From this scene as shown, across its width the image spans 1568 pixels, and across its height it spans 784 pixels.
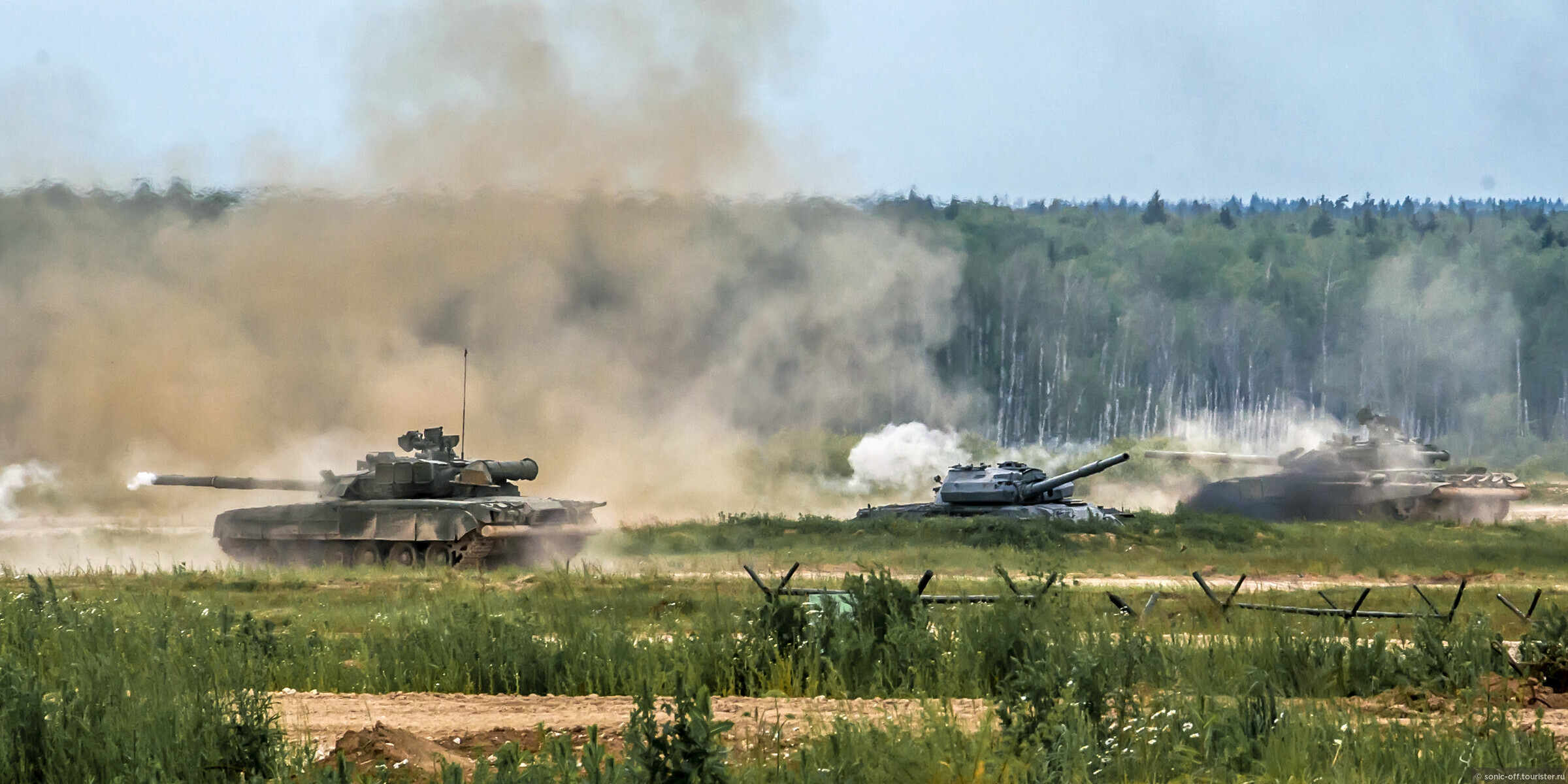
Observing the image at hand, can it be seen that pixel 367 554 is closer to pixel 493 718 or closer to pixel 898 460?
pixel 493 718

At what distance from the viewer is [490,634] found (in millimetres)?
13438

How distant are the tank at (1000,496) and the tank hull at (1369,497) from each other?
642 centimetres

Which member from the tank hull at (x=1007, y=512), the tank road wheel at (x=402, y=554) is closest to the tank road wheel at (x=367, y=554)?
the tank road wheel at (x=402, y=554)

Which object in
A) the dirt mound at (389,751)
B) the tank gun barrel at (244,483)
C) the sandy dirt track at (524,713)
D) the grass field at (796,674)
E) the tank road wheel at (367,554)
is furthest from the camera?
the tank gun barrel at (244,483)

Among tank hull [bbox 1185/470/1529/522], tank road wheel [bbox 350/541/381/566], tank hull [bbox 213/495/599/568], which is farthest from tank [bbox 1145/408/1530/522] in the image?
tank road wheel [bbox 350/541/381/566]

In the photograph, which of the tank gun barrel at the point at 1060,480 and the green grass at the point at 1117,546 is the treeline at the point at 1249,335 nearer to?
the tank gun barrel at the point at 1060,480

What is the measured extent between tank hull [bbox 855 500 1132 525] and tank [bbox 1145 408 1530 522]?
22.1ft

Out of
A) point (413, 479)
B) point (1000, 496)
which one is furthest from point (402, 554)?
point (1000, 496)

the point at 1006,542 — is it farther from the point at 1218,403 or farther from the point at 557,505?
the point at 1218,403

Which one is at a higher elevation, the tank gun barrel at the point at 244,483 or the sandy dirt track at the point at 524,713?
the tank gun barrel at the point at 244,483

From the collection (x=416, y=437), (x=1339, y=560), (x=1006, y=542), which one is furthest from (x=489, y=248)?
(x=1339, y=560)

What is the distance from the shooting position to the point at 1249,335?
9281 centimetres

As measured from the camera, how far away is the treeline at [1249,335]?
88875 mm

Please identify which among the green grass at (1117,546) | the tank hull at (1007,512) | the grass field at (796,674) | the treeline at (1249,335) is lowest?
the grass field at (796,674)
